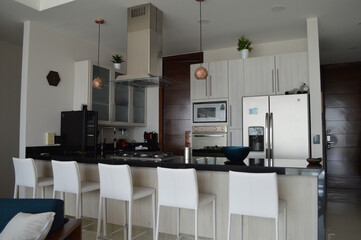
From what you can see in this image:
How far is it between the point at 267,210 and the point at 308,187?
1.75 feet

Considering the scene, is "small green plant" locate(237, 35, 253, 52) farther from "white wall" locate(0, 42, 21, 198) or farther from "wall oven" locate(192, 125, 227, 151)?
"white wall" locate(0, 42, 21, 198)

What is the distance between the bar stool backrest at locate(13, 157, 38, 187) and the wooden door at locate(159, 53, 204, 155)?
2974 mm

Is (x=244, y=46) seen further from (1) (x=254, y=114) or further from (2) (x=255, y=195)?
(2) (x=255, y=195)

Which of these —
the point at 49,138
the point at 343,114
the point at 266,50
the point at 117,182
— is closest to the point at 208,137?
the point at 266,50

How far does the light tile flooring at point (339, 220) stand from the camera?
3.06 m

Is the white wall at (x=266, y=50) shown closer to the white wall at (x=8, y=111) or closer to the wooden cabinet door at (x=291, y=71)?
the wooden cabinet door at (x=291, y=71)

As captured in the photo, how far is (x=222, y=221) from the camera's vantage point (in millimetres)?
2738

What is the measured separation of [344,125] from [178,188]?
535 centimetres

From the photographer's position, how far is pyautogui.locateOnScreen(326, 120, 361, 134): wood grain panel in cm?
618

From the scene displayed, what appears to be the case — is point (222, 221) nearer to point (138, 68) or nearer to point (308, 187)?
point (308, 187)

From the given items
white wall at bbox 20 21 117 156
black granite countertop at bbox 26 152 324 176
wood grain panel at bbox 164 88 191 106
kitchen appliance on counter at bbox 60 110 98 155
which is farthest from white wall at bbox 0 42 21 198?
wood grain panel at bbox 164 88 191 106

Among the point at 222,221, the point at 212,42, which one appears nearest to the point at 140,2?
the point at 212,42

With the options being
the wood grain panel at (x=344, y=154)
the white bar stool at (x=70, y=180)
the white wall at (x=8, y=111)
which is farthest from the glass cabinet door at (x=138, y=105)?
the wood grain panel at (x=344, y=154)

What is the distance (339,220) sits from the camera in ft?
12.6
